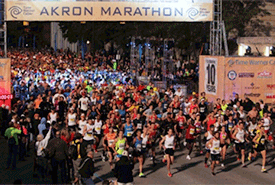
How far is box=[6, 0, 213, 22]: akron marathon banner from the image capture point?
25.6m

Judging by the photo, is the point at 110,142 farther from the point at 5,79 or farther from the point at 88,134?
the point at 5,79

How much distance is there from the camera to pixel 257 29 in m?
48.8

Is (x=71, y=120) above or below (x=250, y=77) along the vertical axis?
below

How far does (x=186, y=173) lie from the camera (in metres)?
18.2

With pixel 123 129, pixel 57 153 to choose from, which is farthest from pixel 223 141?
pixel 57 153

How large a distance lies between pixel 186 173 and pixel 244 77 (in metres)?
10.9

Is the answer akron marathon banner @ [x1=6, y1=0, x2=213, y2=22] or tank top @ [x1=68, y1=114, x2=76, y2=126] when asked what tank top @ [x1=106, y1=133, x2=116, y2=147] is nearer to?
tank top @ [x1=68, y1=114, x2=76, y2=126]

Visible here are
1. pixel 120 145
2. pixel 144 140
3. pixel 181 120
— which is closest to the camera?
pixel 120 145

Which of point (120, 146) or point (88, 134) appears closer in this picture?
point (120, 146)

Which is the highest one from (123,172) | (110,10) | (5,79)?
(110,10)

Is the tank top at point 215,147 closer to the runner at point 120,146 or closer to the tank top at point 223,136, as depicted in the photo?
the tank top at point 223,136

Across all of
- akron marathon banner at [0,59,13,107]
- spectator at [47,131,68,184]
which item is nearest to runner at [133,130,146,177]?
spectator at [47,131,68,184]

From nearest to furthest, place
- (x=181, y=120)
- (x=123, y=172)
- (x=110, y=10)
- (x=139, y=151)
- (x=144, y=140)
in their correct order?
(x=123, y=172)
(x=139, y=151)
(x=144, y=140)
(x=181, y=120)
(x=110, y=10)

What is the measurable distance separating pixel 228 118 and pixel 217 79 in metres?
6.71
